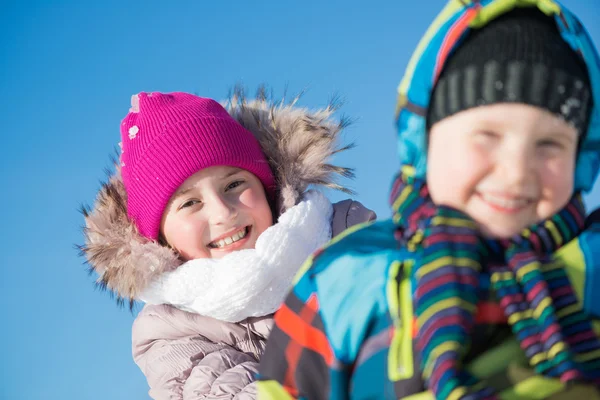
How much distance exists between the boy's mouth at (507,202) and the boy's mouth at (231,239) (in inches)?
63.4

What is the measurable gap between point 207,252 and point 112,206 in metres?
0.49

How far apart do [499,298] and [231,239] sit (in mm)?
1675

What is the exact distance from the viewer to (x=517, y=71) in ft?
4.91

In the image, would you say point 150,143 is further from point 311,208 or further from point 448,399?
point 448,399

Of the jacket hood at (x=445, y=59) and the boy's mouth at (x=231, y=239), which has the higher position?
the boy's mouth at (x=231, y=239)

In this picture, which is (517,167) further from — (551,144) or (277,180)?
(277,180)

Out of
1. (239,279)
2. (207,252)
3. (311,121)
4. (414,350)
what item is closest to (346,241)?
(414,350)

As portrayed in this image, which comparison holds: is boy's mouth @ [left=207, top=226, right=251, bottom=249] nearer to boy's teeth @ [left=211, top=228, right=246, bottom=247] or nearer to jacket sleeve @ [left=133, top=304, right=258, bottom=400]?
boy's teeth @ [left=211, top=228, right=246, bottom=247]

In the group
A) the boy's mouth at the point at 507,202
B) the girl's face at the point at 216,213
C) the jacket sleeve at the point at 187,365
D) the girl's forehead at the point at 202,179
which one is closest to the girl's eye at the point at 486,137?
the boy's mouth at the point at 507,202

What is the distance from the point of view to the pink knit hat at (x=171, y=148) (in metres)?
3.02

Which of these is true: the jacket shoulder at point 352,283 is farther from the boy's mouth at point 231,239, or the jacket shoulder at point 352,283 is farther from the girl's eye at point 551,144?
the boy's mouth at point 231,239

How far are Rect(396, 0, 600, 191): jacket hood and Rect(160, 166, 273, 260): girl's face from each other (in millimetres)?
1393

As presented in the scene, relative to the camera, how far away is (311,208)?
302cm

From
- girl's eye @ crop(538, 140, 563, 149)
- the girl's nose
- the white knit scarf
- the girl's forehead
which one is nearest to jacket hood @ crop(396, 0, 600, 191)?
girl's eye @ crop(538, 140, 563, 149)
